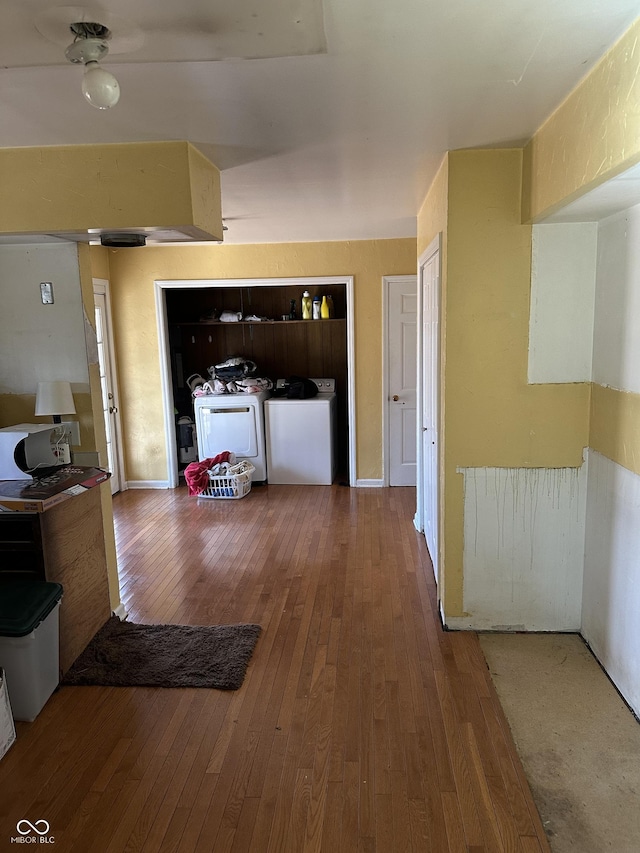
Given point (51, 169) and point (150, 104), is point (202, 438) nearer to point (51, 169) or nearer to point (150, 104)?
point (51, 169)

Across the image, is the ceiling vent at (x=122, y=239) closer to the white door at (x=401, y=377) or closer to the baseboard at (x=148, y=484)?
the white door at (x=401, y=377)

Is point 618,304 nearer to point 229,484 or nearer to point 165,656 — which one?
point 165,656

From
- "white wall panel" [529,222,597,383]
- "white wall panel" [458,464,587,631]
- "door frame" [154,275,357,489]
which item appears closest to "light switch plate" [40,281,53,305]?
"white wall panel" [458,464,587,631]

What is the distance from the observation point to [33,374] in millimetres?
3123

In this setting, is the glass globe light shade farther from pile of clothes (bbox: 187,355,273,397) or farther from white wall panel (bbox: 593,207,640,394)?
pile of clothes (bbox: 187,355,273,397)

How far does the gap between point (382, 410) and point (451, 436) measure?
2.70 metres

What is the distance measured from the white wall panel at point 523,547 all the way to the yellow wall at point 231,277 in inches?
108

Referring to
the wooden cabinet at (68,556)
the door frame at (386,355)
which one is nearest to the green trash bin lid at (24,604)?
the wooden cabinet at (68,556)

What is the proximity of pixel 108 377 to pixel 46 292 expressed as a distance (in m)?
2.78

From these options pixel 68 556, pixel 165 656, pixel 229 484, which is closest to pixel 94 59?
pixel 68 556

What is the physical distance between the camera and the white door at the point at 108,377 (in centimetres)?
558

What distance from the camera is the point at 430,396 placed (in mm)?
3770

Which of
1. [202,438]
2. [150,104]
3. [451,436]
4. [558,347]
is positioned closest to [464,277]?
[558,347]

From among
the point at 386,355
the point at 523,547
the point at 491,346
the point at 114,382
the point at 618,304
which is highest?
the point at 618,304
